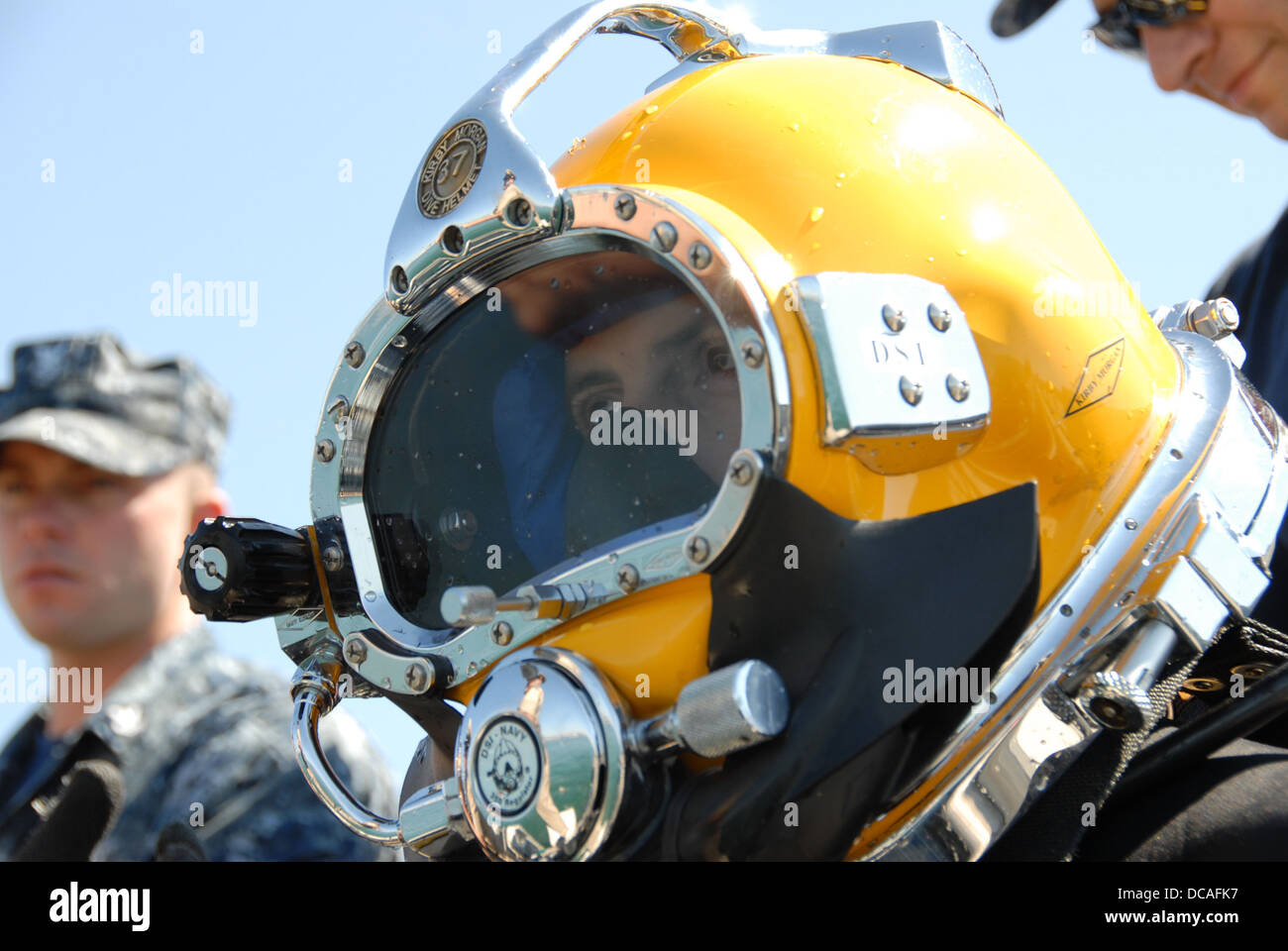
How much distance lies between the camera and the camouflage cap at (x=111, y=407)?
3637 millimetres

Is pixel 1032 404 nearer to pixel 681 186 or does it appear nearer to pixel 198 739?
pixel 681 186

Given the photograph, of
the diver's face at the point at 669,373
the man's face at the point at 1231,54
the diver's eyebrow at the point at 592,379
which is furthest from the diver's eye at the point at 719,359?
the man's face at the point at 1231,54

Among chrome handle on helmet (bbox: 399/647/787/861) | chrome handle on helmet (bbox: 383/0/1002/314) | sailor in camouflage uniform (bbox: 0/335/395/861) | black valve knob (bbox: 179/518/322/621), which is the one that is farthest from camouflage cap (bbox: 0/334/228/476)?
chrome handle on helmet (bbox: 399/647/787/861)

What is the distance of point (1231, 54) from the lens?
221 centimetres

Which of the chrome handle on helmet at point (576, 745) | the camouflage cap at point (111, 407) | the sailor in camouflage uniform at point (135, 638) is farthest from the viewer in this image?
the camouflage cap at point (111, 407)

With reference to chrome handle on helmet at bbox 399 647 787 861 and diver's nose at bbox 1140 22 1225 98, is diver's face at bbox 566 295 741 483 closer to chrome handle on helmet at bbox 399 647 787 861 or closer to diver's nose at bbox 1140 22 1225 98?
chrome handle on helmet at bbox 399 647 787 861

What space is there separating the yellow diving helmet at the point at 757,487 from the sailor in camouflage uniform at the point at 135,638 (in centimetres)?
141

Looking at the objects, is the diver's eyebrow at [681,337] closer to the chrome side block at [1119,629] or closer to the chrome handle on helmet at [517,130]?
the chrome handle on helmet at [517,130]

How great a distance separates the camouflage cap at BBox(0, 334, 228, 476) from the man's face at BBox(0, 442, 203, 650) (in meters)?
0.07

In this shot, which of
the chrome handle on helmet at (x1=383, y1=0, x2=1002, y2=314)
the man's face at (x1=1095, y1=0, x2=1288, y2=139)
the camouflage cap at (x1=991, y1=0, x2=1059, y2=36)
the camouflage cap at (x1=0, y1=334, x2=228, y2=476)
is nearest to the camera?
the chrome handle on helmet at (x1=383, y1=0, x2=1002, y2=314)

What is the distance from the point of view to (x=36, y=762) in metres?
3.80

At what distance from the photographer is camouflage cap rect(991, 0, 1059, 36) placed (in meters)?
2.38

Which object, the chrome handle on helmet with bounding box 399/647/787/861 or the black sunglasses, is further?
the black sunglasses

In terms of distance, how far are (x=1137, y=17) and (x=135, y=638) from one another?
2.71 meters
